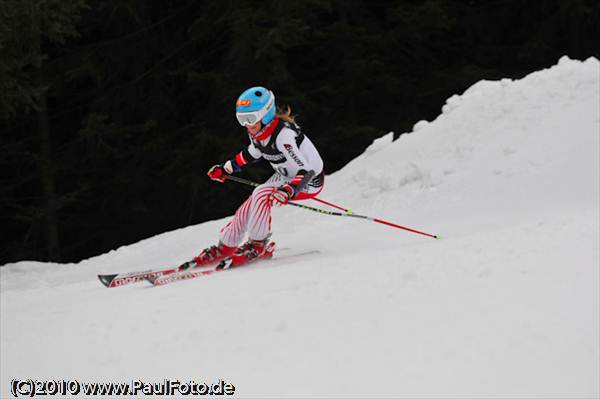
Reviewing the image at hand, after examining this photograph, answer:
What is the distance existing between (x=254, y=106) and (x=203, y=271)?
5.25ft

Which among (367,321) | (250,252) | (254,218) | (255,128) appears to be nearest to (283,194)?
(254,218)

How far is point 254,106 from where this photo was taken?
6156mm

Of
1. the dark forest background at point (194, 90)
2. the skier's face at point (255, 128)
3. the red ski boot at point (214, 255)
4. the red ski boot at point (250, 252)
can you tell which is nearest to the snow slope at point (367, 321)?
the red ski boot at point (250, 252)

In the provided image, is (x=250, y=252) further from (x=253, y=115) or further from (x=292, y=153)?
(x=253, y=115)

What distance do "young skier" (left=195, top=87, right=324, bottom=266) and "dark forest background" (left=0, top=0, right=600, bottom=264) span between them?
7806 mm

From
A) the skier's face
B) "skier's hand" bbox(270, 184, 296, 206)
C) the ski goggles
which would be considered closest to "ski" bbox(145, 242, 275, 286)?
"skier's hand" bbox(270, 184, 296, 206)

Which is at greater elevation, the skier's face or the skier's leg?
the skier's face

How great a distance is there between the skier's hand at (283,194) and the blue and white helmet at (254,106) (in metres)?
0.66

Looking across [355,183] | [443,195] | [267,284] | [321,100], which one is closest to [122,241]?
[321,100]

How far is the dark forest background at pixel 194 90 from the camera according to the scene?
1552 centimetres

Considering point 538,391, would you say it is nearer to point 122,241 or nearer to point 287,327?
point 287,327

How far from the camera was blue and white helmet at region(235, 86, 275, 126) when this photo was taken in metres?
6.16

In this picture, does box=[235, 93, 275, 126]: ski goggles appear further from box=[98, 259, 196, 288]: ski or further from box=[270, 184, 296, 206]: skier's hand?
box=[98, 259, 196, 288]: ski

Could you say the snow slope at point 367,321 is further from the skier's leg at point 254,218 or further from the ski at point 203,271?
the skier's leg at point 254,218
